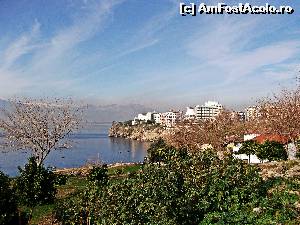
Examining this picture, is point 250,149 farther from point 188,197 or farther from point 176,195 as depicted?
point 176,195

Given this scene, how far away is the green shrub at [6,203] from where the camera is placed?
13.7 m

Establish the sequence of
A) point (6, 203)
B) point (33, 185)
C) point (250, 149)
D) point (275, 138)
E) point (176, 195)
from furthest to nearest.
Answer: point (275, 138), point (250, 149), point (33, 185), point (6, 203), point (176, 195)

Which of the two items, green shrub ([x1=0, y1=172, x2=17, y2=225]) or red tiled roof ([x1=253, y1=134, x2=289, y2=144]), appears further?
red tiled roof ([x1=253, y1=134, x2=289, y2=144])

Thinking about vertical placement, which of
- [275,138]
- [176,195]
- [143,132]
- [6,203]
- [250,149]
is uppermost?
[176,195]

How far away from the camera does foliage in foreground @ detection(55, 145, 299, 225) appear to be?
1086cm

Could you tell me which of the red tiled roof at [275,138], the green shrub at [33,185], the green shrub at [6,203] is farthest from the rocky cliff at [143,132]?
the green shrub at [6,203]

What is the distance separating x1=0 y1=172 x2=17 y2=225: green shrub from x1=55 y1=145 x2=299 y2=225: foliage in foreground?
1.70 meters

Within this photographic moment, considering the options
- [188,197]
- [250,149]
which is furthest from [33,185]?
[250,149]

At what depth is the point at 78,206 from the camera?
1352 cm

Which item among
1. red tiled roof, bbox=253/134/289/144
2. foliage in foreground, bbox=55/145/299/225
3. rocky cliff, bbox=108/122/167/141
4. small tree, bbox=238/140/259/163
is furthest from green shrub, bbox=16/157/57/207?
rocky cliff, bbox=108/122/167/141

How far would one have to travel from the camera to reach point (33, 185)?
16.0 metres

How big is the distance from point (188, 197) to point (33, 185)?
272 inches

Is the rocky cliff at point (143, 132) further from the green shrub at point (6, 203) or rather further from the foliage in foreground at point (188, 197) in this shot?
the green shrub at point (6, 203)

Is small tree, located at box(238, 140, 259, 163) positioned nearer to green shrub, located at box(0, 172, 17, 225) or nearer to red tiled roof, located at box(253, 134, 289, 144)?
red tiled roof, located at box(253, 134, 289, 144)
